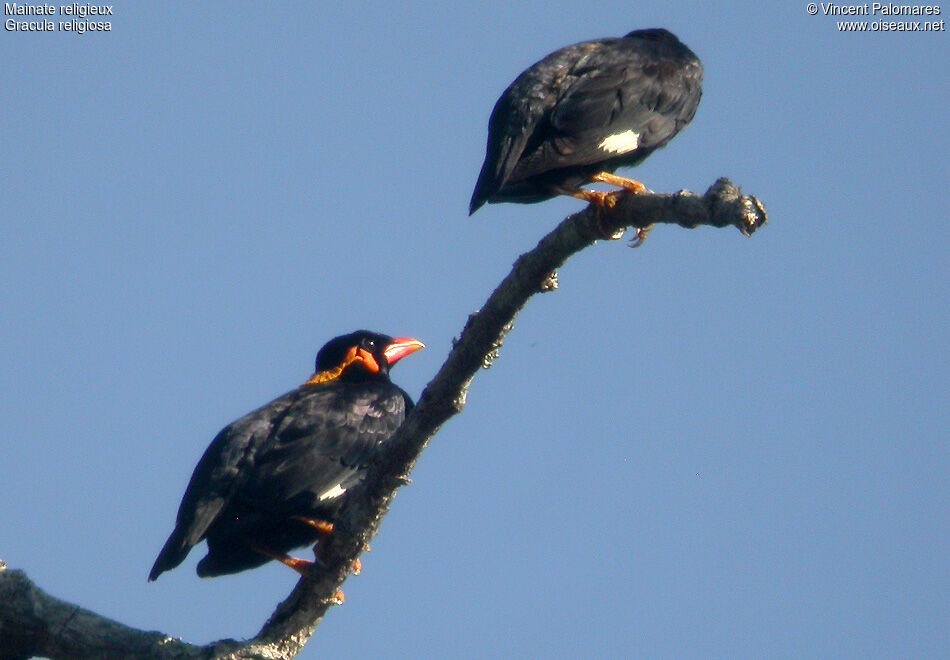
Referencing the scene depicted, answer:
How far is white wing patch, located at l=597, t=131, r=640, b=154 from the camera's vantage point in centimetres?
621

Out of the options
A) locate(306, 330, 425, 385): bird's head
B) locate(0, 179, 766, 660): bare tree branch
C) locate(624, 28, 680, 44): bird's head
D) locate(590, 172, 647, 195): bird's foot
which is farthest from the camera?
locate(306, 330, 425, 385): bird's head

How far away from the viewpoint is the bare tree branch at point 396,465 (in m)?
4.98

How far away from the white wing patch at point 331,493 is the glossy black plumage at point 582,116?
5.95 feet

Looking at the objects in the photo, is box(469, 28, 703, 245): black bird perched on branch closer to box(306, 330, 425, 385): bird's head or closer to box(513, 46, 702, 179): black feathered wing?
box(513, 46, 702, 179): black feathered wing

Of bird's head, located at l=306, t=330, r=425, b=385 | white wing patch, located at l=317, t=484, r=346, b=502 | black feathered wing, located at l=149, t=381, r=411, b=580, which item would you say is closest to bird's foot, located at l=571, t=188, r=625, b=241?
black feathered wing, located at l=149, t=381, r=411, b=580

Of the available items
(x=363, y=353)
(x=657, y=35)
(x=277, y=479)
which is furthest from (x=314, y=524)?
(x=657, y=35)

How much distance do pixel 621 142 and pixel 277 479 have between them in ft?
8.08

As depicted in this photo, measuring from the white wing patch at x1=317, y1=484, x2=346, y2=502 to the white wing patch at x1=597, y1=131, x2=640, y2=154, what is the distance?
2298 mm

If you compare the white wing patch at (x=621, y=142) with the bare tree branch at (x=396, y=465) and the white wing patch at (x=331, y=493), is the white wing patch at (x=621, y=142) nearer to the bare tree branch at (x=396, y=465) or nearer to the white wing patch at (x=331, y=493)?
the bare tree branch at (x=396, y=465)

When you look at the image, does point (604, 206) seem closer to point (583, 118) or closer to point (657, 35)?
point (583, 118)

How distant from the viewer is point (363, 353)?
870 centimetres

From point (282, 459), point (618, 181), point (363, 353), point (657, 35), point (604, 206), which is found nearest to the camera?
point (604, 206)

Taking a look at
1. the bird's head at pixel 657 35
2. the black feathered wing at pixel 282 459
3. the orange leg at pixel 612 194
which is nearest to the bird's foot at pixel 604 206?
the orange leg at pixel 612 194

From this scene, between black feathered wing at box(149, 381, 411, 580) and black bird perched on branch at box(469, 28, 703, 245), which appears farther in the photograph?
black feathered wing at box(149, 381, 411, 580)
